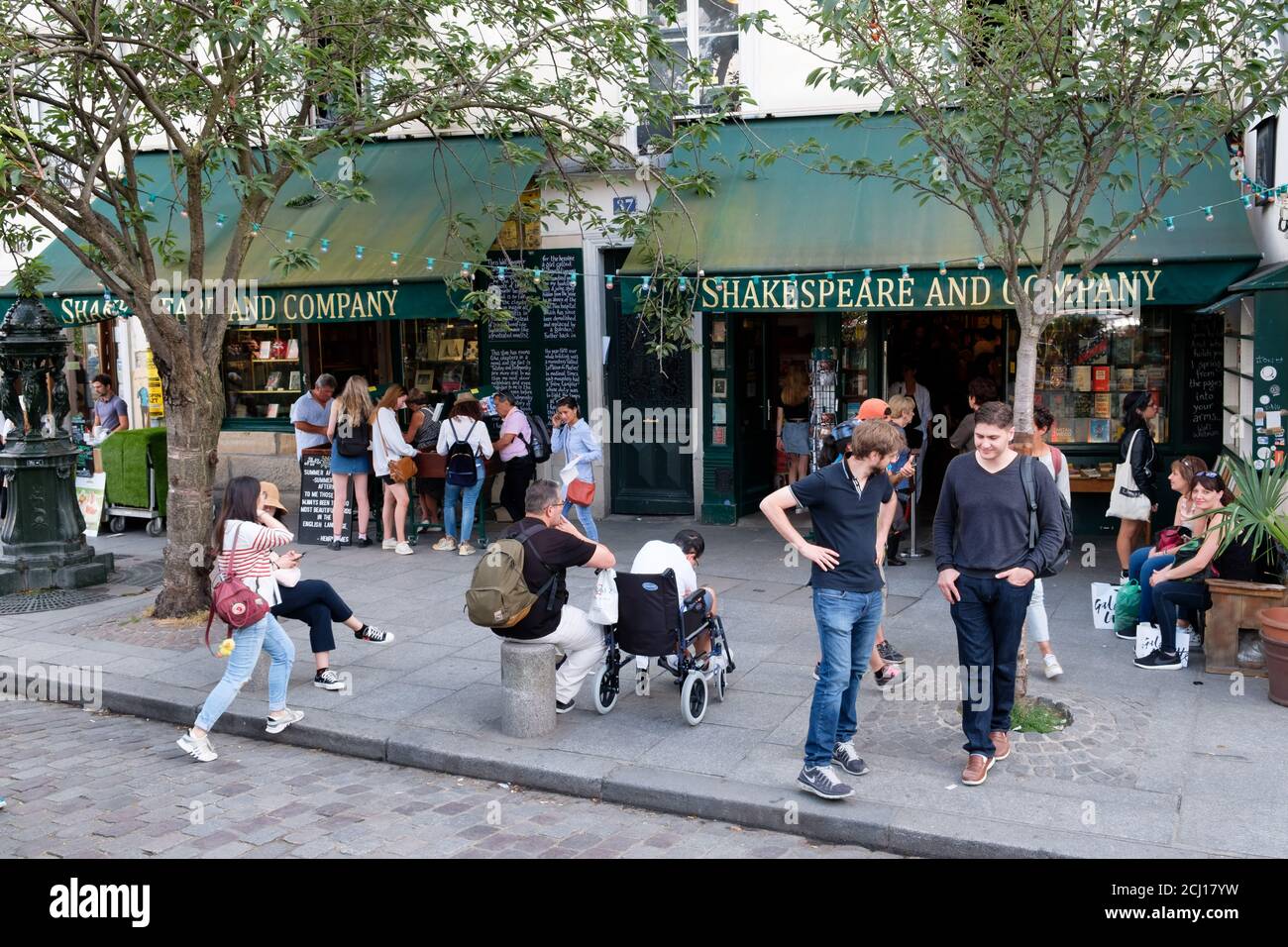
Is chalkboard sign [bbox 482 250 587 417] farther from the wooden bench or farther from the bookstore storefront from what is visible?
the wooden bench

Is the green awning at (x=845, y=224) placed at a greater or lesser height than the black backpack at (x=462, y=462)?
greater

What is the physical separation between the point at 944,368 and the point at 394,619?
8368 mm

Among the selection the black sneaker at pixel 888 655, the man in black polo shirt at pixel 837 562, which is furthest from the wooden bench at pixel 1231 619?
the man in black polo shirt at pixel 837 562

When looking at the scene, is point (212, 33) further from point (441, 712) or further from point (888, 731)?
point (888, 731)

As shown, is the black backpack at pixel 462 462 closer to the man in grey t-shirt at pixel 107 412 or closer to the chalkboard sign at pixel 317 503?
→ the chalkboard sign at pixel 317 503

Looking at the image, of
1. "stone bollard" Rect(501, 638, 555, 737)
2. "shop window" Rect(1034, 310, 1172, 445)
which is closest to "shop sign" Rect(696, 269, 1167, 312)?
"shop window" Rect(1034, 310, 1172, 445)

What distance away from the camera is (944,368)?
15289 millimetres

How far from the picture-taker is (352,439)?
1234cm

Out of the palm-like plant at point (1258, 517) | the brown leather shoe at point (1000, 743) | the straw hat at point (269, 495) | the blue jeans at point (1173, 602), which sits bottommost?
the brown leather shoe at point (1000, 743)

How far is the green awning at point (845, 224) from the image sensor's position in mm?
10344

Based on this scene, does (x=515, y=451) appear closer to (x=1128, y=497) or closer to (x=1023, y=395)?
(x=1128, y=497)

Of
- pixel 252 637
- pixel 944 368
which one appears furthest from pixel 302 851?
pixel 944 368

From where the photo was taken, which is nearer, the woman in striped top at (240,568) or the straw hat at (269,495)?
the woman in striped top at (240,568)

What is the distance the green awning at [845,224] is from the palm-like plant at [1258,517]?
2901mm
